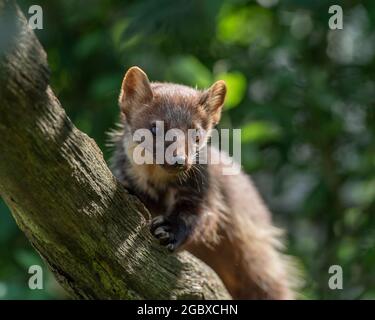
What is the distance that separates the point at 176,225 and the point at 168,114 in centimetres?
70

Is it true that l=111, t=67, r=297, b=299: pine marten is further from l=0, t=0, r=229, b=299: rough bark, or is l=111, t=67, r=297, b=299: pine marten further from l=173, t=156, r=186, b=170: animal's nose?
l=0, t=0, r=229, b=299: rough bark

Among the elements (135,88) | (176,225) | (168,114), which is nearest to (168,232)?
(176,225)

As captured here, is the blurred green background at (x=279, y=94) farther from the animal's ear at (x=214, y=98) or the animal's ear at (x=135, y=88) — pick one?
the animal's ear at (x=135, y=88)

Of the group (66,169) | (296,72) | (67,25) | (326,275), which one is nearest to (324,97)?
(296,72)

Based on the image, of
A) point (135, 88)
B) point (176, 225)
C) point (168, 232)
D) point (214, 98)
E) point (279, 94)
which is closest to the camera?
point (168, 232)

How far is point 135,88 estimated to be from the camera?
5020 mm

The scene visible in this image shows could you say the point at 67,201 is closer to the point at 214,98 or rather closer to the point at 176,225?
the point at 176,225

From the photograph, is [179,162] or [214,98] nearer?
[179,162]

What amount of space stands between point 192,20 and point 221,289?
6.25 feet

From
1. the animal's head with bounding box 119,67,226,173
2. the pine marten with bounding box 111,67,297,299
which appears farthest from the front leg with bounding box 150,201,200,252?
the animal's head with bounding box 119,67,226,173

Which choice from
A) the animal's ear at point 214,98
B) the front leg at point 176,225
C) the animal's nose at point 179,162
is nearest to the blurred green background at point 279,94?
the animal's ear at point 214,98

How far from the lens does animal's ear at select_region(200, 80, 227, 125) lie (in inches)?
203

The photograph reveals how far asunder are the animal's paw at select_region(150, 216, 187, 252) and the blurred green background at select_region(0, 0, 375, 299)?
1480mm

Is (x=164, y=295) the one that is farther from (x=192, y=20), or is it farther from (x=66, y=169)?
(x=192, y=20)
